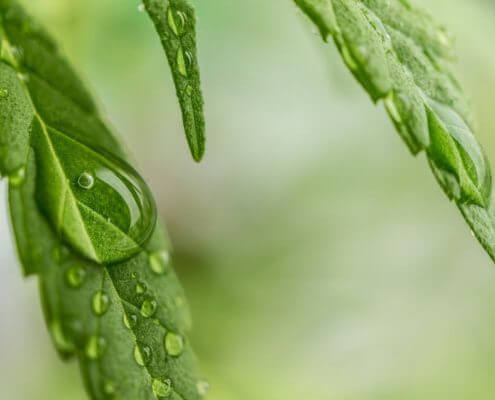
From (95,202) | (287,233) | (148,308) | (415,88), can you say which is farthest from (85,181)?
(287,233)

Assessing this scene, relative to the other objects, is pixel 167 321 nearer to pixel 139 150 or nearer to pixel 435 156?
pixel 435 156

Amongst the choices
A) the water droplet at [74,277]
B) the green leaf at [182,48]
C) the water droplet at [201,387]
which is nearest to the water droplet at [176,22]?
the green leaf at [182,48]

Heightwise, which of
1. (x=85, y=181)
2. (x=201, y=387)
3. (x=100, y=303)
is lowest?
(x=201, y=387)

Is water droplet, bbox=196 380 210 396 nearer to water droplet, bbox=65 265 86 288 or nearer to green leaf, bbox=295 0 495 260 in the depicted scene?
water droplet, bbox=65 265 86 288

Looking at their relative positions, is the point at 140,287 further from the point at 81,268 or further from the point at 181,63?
the point at 181,63

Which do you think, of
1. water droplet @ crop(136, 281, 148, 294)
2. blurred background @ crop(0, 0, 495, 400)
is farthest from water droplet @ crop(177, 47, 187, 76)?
blurred background @ crop(0, 0, 495, 400)

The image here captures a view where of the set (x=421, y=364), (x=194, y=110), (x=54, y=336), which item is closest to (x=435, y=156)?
(x=194, y=110)
